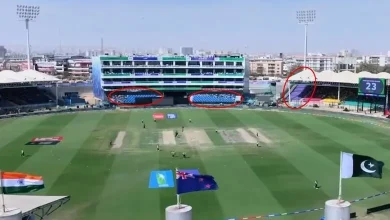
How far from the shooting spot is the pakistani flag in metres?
22.4

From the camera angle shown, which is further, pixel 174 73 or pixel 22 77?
pixel 174 73

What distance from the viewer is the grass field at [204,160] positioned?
36.2m

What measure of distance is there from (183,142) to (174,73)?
47.6 metres

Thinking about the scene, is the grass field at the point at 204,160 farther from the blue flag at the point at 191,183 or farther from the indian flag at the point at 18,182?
the blue flag at the point at 191,183

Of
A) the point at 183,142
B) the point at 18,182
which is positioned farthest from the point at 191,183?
the point at 183,142

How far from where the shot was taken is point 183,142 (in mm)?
60375

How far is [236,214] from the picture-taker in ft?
111

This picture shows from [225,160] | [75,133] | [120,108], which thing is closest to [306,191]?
[225,160]

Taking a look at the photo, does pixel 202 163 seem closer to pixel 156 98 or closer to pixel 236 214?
pixel 236 214

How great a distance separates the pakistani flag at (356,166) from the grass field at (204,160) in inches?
450

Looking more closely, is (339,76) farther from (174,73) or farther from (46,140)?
(46,140)

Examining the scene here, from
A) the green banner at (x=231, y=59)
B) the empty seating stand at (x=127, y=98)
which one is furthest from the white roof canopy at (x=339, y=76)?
the empty seating stand at (x=127, y=98)

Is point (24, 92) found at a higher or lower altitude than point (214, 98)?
higher

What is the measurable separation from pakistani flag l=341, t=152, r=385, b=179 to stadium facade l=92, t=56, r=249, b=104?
8362 cm
